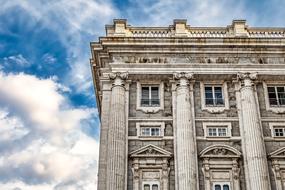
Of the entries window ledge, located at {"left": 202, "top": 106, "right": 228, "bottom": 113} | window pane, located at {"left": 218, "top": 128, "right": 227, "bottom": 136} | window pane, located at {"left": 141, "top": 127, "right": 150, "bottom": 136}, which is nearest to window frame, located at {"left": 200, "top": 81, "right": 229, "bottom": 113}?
window ledge, located at {"left": 202, "top": 106, "right": 228, "bottom": 113}

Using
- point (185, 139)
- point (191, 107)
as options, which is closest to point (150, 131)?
point (185, 139)

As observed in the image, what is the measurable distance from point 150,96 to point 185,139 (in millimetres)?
4299

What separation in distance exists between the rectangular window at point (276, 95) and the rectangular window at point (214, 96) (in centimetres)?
313

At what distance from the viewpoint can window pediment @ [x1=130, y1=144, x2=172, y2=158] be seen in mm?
28609

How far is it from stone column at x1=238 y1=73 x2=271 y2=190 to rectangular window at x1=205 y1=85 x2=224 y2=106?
1.42 m

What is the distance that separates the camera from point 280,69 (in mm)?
31781

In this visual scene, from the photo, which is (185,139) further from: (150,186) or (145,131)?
(150,186)

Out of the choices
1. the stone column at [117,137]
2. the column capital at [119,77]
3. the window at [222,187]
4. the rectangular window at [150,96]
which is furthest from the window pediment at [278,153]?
the column capital at [119,77]

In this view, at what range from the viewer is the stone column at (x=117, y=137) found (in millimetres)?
27438

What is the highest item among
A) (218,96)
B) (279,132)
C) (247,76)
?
(247,76)

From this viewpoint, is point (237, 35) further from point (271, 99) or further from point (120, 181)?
point (120, 181)

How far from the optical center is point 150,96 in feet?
104

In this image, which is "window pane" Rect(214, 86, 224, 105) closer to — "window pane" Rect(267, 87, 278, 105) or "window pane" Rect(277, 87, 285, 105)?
"window pane" Rect(267, 87, 278, 105)

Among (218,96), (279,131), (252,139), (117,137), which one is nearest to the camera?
(252,139)
